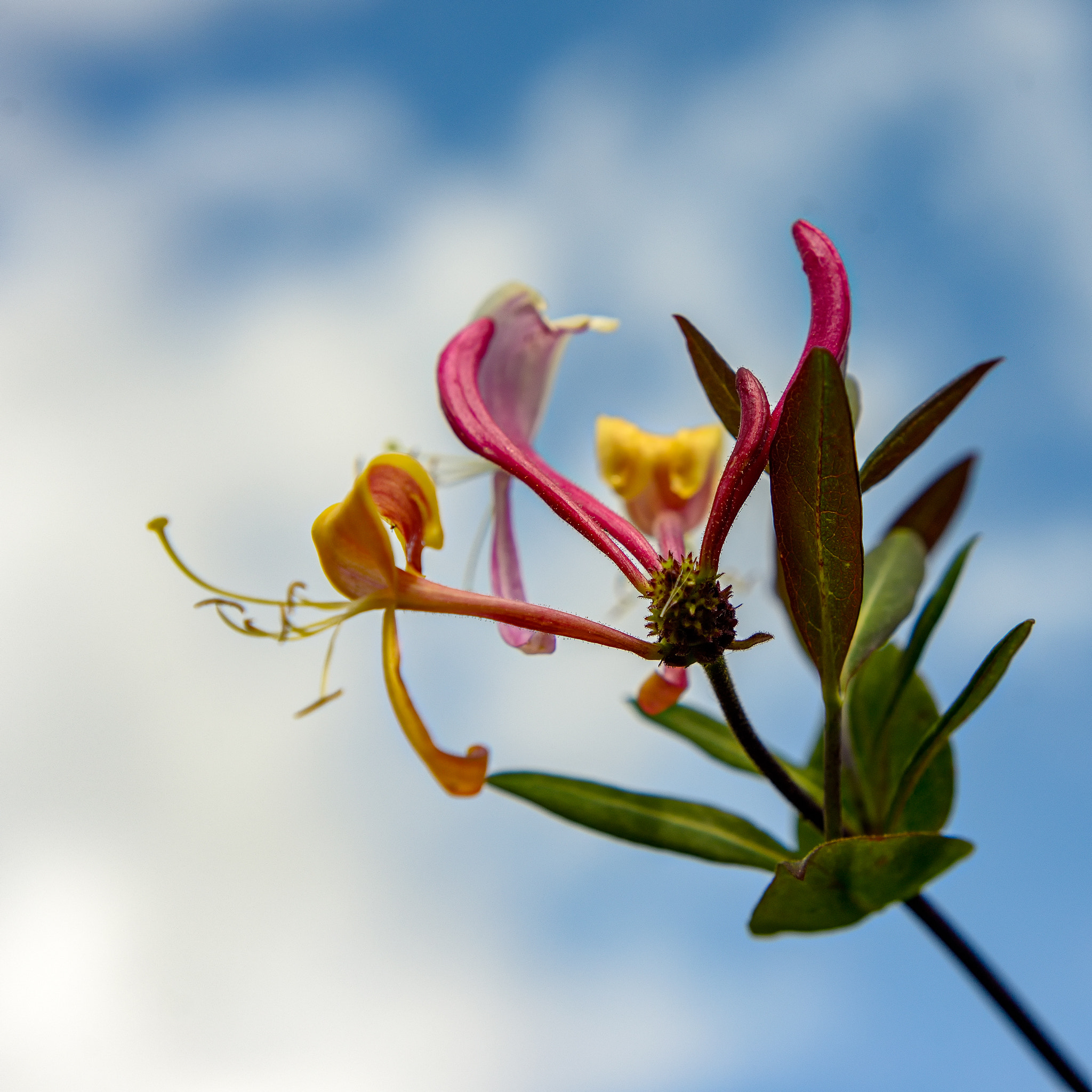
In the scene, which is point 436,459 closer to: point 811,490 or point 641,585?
point 641,585

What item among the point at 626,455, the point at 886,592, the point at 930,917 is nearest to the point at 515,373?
the point at 626,455

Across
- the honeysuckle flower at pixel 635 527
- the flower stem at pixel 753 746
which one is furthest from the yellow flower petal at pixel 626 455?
the flower stem at pixel 753 746

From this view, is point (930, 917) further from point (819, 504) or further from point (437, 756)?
point (437, 756)

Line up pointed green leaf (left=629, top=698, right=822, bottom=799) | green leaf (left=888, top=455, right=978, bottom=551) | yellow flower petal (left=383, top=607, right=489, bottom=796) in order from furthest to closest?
green leaf (left=888, top=455, right=978, bottom=551) → pointed green leaf (left=629, top=698, right=822, bottom=799) → yellow flower petal (left=383, top=607, right=489, bottom=796)

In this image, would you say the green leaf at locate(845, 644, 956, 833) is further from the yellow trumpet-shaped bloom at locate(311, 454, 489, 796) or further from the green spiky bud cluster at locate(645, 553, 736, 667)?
the yellow trumpet-shaped bloom at locate(311, 454, 489, 796)

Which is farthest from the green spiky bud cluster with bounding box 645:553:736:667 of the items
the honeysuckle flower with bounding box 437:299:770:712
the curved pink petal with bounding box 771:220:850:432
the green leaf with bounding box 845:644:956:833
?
the green leaf with bounding box 845:644:956:833

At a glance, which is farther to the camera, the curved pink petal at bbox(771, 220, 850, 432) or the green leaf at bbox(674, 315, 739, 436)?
the green leaf at bbox(674, 315, 739, 436)

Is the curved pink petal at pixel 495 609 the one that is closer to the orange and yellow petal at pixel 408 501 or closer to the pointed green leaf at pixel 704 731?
the orange and yellow petal at pixel 408 501
